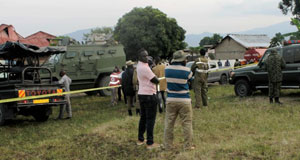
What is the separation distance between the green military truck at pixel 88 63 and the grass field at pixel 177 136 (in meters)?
5.37

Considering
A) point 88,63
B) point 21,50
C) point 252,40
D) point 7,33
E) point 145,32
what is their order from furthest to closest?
point 252,40, point 7,33, point 145,32, point 88,63, point 21,50

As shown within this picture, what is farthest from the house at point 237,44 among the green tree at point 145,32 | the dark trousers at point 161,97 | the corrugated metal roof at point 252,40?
the dark trousers at point 161,97

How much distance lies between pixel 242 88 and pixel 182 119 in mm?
8023

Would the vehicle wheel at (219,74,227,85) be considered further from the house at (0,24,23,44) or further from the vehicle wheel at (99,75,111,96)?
the house at (0,24,23,44)

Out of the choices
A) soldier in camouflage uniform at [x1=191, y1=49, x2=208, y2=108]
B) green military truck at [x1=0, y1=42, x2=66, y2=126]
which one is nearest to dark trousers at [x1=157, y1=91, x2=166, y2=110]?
soldier in camouflage uniform at [x1=191, y1=49, x2=208, y2=108]

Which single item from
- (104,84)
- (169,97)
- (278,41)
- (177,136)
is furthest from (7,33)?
(169,97)

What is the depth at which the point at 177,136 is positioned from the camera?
747 cm

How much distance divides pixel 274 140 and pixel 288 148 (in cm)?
63

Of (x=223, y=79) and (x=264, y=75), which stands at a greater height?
(x=264, y=75)

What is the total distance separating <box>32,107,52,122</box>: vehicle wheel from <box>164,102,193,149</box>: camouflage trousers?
5425 millimetres

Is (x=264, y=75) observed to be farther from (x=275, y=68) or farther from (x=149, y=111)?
(x=149, y=111)

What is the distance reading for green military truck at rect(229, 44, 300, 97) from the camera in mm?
11781

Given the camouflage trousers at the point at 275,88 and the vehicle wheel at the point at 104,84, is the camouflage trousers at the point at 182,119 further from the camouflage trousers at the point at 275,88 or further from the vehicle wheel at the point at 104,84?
the vehicle wheel at the point at 104,84

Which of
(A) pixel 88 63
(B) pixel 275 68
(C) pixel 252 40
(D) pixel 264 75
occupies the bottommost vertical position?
(D) pixel 264 75
